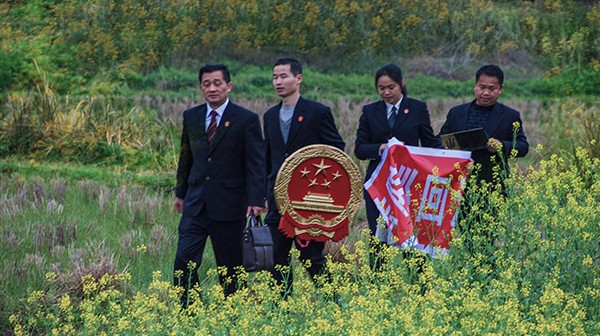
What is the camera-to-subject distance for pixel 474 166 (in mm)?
8359

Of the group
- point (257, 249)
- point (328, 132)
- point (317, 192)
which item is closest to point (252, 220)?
point (257, 249)

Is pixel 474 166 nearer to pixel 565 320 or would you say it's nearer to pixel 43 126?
pixel 565 320

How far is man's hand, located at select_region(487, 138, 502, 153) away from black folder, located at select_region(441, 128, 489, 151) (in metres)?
0.04

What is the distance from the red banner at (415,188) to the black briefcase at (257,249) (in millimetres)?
1150

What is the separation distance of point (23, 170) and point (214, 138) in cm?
637

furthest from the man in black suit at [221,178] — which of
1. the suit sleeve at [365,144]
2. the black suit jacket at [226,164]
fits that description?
the suit sleeve at [365,144]

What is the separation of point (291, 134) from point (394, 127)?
0.84 m

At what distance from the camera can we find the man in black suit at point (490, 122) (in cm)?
867

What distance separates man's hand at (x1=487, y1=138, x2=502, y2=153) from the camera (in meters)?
8.39

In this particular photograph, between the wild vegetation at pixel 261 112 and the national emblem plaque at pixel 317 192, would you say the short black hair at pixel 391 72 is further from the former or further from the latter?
the wild vegetation at pixel 261 112

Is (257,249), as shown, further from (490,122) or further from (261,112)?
(261,112)

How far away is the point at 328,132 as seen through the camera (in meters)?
8.56

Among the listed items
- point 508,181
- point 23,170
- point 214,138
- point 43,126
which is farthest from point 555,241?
point 43,126

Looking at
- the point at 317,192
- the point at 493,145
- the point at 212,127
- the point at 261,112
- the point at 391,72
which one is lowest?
the point at 261,112
